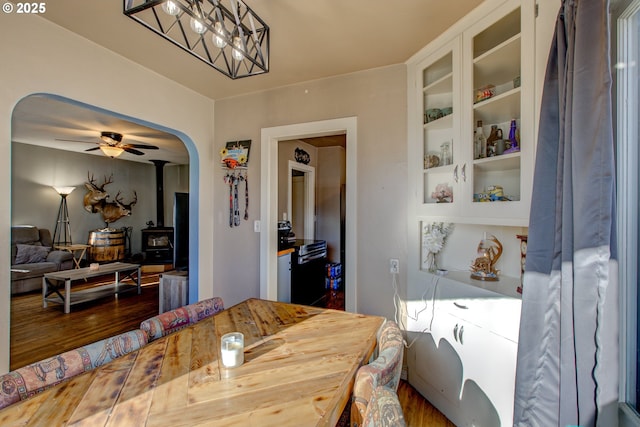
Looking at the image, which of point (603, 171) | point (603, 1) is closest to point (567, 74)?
point (603, 1)

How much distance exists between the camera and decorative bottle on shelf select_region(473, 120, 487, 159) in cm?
175

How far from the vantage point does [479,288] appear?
1.65m

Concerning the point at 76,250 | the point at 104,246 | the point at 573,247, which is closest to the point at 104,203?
the point at 104,246

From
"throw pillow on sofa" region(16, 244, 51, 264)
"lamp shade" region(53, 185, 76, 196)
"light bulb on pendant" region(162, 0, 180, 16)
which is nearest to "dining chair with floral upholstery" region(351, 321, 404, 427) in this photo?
"light bulb on pendant" region(162, 0, 180, 16)

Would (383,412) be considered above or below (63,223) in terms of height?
below

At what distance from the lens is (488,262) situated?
6.04 ft

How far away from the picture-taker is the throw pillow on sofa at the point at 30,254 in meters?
4.83

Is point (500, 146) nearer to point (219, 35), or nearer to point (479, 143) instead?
point (479, 143)

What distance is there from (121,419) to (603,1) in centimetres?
197

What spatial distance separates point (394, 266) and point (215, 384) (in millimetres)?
1637

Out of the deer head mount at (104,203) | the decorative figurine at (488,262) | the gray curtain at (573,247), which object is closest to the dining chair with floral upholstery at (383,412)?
the gray curtain at (573,247)

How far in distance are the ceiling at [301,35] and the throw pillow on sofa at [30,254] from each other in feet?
15.3

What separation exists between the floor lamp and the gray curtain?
780cm

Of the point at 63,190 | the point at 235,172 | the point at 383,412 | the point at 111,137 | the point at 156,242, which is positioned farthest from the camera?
the point at 156,242
